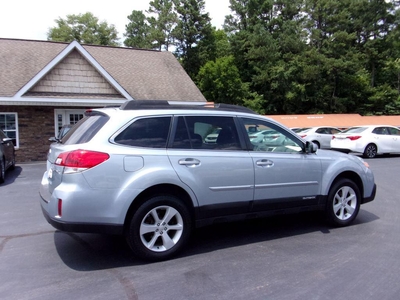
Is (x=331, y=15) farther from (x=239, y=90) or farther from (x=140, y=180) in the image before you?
(x=140, y=180)

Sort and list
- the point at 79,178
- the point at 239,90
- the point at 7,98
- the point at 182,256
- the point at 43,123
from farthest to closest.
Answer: the point at 239,90, the point at 43,123, the point at 7,98, the point at 182,256, the point at 79,178

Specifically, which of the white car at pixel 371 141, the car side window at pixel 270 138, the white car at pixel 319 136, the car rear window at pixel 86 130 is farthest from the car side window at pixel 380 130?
the car rear window at pixel 86 130

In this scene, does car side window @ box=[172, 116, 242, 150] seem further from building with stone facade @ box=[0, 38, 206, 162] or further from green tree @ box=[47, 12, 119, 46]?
green tree @ box=[47, 12, 119, 46]

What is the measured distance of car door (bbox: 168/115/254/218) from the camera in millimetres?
4367

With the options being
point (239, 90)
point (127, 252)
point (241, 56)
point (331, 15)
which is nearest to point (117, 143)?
point (127, 252)

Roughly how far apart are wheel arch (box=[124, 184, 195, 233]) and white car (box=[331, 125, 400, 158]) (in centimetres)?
1297

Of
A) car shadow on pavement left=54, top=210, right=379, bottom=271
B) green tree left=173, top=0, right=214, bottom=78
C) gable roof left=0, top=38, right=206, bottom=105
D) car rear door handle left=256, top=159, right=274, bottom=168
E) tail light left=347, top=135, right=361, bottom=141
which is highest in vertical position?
green tree left=173, top=0, right=214, bottom=78

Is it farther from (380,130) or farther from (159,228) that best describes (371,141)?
(159,228)

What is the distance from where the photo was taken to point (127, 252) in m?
4.56

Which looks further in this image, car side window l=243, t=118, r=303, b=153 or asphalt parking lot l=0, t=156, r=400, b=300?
car side window l=243, t=118, r=303, b=153

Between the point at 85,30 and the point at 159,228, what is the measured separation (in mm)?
54127

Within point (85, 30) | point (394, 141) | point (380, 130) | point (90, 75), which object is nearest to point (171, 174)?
point (90, 75)

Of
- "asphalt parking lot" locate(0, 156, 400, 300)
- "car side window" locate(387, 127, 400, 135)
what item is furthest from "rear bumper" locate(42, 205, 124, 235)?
"car side window" locate(387, 127, 400, 135)

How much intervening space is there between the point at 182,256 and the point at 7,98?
1291 centimetres
